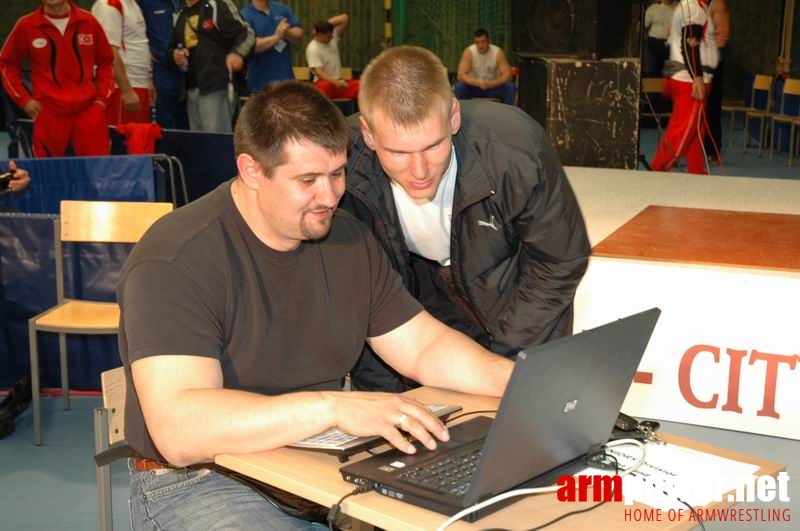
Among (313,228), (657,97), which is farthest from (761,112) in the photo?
(313,228)

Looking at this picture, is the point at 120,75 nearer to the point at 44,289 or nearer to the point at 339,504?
the point at 44,289

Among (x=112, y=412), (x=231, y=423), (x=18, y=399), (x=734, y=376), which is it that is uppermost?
(x=231, y=423)

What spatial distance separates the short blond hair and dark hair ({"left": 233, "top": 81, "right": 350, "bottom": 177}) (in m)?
0.14

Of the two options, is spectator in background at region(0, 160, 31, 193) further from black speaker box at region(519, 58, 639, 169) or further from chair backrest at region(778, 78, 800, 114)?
chair backrest at region(778, 78, 800, 114)

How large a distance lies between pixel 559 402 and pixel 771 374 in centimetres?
231

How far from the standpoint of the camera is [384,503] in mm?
1482

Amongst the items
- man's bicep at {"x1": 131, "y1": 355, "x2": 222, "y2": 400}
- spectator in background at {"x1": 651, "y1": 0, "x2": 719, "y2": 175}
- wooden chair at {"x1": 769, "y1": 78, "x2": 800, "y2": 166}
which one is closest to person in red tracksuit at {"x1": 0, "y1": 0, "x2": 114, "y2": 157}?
spectator in background at {"x1": 651, "y1": 0, "x2": 719, "y2": 175}

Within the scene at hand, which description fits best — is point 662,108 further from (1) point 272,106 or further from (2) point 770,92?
(1) point 272,106

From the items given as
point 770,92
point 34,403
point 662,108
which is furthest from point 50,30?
point 662,108

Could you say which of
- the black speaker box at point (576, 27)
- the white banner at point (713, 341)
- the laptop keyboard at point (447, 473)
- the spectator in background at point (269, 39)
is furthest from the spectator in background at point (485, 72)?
the laptop keyboard at point (447, 473)

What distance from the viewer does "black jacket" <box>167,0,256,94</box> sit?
7.05 meters

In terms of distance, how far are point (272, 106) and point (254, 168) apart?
0.40 ft

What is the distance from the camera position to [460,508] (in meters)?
1.42

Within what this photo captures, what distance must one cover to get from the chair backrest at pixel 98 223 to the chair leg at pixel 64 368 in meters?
0.26
